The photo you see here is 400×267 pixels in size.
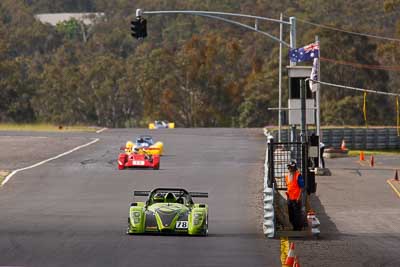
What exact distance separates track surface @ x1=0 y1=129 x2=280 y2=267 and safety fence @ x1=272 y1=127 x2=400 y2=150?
339 inches

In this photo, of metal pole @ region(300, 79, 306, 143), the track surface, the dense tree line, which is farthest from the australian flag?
the dense tree line

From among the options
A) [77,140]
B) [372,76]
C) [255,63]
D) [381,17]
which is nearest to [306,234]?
[77,140]

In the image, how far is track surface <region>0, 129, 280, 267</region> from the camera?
19.3 m

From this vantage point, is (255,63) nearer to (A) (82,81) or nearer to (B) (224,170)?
(A) (82,81)

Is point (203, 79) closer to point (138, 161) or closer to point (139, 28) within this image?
point (138, 161)

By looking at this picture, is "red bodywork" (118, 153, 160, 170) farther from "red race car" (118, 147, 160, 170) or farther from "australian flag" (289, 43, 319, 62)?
"australian flag" (289, 43, 319, 62)

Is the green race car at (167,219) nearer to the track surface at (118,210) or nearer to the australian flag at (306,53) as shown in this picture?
the track surface at (118,210)

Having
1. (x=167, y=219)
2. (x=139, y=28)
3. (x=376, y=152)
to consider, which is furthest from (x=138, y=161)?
(x=376, y=152)

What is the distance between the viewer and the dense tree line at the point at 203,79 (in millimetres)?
102125

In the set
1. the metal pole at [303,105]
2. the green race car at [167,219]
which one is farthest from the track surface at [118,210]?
the metal pole at [303,105]

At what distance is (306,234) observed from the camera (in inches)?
928

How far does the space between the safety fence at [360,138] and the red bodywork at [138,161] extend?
72.0 feet

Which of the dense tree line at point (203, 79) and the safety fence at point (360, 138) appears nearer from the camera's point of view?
the safety fence at point (360, 138)

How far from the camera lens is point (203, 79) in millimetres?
111062
